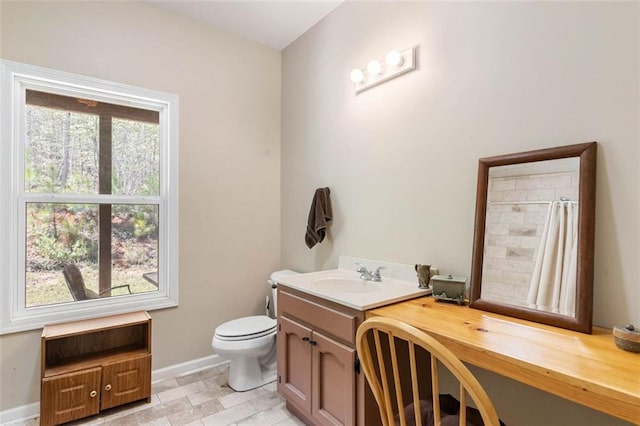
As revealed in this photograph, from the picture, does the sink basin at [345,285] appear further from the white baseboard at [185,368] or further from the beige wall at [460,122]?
the white baseboard at [185,368]

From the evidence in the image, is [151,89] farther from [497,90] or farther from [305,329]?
[497,90]

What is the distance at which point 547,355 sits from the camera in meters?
0.96

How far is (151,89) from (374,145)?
1727 millimetres

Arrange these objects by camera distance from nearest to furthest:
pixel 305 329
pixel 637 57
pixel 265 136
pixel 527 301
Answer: pixel 637 57, pixel 527 301, pixel 305 329, pixel 265 136

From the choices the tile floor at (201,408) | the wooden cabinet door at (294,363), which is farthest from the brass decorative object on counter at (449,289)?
the tile floor at (201,408)

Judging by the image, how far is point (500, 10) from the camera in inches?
59.4

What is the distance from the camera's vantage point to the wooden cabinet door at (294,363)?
5.79ft

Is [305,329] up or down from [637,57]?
down

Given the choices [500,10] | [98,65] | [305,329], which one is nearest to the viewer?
[500,10]

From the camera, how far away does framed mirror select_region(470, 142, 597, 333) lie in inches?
47.1

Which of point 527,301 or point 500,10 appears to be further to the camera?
point 500,10

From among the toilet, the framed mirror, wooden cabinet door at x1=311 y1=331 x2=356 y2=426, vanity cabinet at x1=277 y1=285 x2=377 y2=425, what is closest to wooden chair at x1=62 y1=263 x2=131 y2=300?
the toilet

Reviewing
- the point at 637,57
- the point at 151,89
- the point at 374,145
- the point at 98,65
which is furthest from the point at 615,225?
the point at 98,65

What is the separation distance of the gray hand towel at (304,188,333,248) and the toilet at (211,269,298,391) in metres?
0.44
